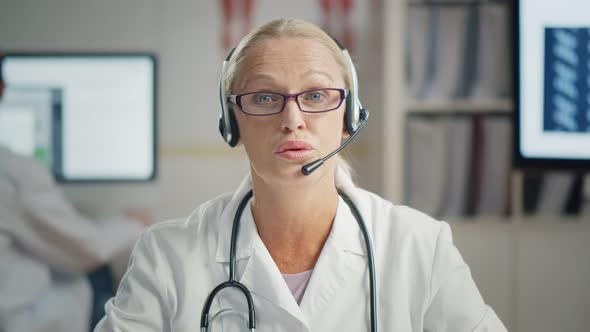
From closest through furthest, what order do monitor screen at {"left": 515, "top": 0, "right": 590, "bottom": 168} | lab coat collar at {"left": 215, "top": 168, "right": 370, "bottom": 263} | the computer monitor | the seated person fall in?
lab coat collar at {"left": 215, "top": 168, "right": 370, "bottom": 263} < monitor screen at {"left": 515, "top": 0, "right": 590, "bottom": 168} < the seated person < the computer monitor

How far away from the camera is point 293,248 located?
3.59 feet

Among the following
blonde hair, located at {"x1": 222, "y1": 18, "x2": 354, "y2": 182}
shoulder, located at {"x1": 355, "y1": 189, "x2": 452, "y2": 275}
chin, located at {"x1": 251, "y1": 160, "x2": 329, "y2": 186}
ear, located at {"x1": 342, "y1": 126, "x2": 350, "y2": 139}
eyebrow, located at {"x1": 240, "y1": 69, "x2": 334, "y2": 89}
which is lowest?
A: shoulder, located at {"x1": 355, "y1": 189, "x2": 452, "y2": 275}

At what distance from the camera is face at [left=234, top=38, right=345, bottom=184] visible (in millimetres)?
1014

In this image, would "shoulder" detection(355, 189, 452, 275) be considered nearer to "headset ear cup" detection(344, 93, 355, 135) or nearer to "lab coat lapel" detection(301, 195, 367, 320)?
"lab coat lapel" detection(301, 195, 367, 320)

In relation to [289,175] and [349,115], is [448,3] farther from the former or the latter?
[289,175]

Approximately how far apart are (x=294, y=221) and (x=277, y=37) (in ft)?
1.06

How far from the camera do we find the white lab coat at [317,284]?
1.00m

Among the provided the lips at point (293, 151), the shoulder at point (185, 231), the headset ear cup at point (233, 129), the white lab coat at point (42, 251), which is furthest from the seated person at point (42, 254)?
the lips at point (293, 151)

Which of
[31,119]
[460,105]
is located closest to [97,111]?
[31,119]

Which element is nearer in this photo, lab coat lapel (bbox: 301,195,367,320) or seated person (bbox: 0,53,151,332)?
lab coat lapel (bbox: 301,195,367,320)

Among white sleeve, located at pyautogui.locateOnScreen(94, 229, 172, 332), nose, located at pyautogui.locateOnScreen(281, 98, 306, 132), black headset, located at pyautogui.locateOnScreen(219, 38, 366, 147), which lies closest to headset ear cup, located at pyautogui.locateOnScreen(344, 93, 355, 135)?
black headset, located at pyautogui.locateOnScreen(219, 38, 366, 147)

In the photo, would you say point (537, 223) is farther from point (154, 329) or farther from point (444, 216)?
point (154, 329)

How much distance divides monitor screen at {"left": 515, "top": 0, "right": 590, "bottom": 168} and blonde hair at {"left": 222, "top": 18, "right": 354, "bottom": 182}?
1.05 m

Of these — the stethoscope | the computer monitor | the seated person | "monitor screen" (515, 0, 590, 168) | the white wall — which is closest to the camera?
the stethoscope
